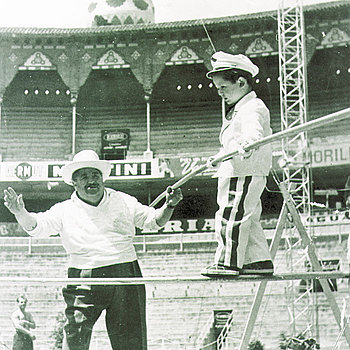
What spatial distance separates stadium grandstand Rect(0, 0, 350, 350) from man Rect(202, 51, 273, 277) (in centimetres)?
1387

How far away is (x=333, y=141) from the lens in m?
21.1

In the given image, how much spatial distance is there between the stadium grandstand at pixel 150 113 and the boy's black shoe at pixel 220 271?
1402 centimetres

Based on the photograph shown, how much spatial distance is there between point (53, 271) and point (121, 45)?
9.15m

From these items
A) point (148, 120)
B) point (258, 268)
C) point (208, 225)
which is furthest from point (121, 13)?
point (258, 268)

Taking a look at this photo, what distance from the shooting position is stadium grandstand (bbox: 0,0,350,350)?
19.1 m

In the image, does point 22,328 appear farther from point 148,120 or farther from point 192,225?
point 148,120

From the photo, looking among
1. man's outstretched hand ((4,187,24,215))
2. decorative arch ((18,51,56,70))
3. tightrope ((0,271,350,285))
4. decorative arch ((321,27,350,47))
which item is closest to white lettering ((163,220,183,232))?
decorative arch ((18,51,56,70))

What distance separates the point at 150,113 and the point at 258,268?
21129 mm

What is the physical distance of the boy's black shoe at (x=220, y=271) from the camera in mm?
3682

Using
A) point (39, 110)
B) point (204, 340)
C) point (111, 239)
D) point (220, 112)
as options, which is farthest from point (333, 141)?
point (111, 239)

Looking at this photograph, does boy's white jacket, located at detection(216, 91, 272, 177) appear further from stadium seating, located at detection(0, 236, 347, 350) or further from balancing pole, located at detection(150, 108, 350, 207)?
stadium seating, located at detection(0, 236, 347, 350)

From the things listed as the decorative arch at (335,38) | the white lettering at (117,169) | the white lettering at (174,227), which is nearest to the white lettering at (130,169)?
the white lettering at (117,169)

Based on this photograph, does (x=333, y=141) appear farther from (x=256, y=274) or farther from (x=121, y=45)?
(x=256, y=274)

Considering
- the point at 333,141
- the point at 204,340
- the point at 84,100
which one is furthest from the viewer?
the point at 84,100
